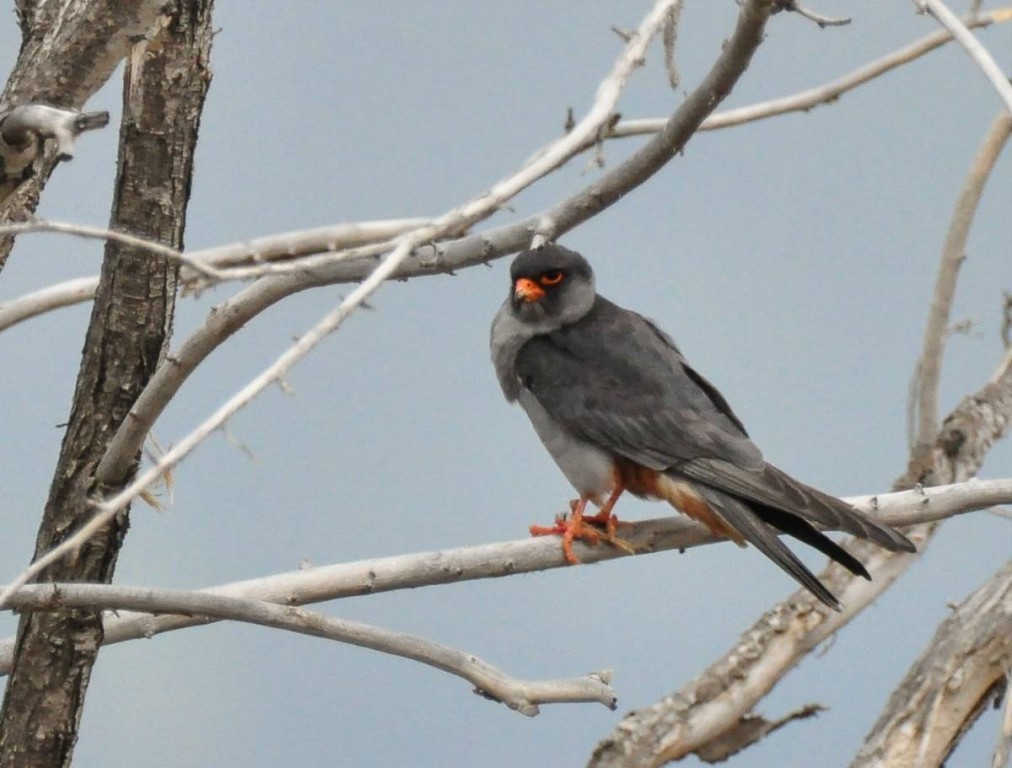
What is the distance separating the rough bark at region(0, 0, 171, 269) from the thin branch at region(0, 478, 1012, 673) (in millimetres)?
1032

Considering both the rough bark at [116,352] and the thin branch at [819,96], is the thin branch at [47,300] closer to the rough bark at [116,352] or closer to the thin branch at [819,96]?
the rough bark at [116,352]

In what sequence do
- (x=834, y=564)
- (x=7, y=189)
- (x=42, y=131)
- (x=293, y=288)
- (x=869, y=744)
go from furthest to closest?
1. (x=834, y=564)
2. (x=869, y=744)
3. (x=293, y=288)
4. (x=7, y=189)
5. (x=42, y=131)

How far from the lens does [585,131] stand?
7.26 ft

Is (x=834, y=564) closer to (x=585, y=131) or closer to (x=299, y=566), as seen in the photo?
(x=299, y=566)

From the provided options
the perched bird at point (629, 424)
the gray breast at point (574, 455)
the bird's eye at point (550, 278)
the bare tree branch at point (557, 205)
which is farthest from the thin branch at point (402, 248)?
the bird's eye at point (550, 278)

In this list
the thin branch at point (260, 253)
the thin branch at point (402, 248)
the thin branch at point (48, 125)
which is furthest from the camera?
the thin branch at point (260, 253)

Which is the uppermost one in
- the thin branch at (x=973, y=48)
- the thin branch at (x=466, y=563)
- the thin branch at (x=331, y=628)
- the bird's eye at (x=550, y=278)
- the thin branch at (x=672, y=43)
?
the bird's eye at (x=550, y=278)

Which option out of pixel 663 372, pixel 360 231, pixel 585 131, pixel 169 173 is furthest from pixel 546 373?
pixel 585 131

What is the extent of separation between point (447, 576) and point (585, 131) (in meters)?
1.38

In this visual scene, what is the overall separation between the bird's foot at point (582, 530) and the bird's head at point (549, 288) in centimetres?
60

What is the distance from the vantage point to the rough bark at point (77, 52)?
10.2 ft

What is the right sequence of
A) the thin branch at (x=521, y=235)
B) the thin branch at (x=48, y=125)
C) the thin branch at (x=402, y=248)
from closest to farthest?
the thin branch at (x=402, y=248), the thin branch at (x=48, y=125), the thin branch at (x=521, y=235)

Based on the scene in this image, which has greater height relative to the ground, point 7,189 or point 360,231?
point 360,231

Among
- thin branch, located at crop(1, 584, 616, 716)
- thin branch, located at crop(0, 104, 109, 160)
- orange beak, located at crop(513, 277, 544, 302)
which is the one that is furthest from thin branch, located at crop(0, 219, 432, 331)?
thin branch, located at crop(1, 584, 616, 716)
